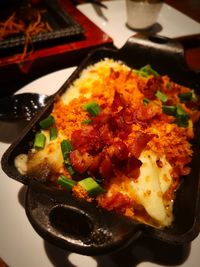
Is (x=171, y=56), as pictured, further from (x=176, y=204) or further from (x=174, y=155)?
(x=176, y=204)

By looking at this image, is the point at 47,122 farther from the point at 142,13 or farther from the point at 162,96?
the point at 142,13

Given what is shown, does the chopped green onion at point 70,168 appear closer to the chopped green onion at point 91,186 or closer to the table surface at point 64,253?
the chopped green onion at point 91,186

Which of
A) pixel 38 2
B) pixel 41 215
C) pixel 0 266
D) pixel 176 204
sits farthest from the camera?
pixel 38 2

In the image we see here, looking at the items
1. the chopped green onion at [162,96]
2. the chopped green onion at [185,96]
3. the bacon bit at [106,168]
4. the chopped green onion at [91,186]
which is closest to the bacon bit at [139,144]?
the bacon bit at [106,168]

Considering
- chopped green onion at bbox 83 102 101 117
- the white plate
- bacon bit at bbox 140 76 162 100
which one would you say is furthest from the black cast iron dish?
the white plate

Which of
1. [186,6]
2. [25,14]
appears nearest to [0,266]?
[25,14]

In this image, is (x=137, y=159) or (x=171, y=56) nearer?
(x=137, y=159)
